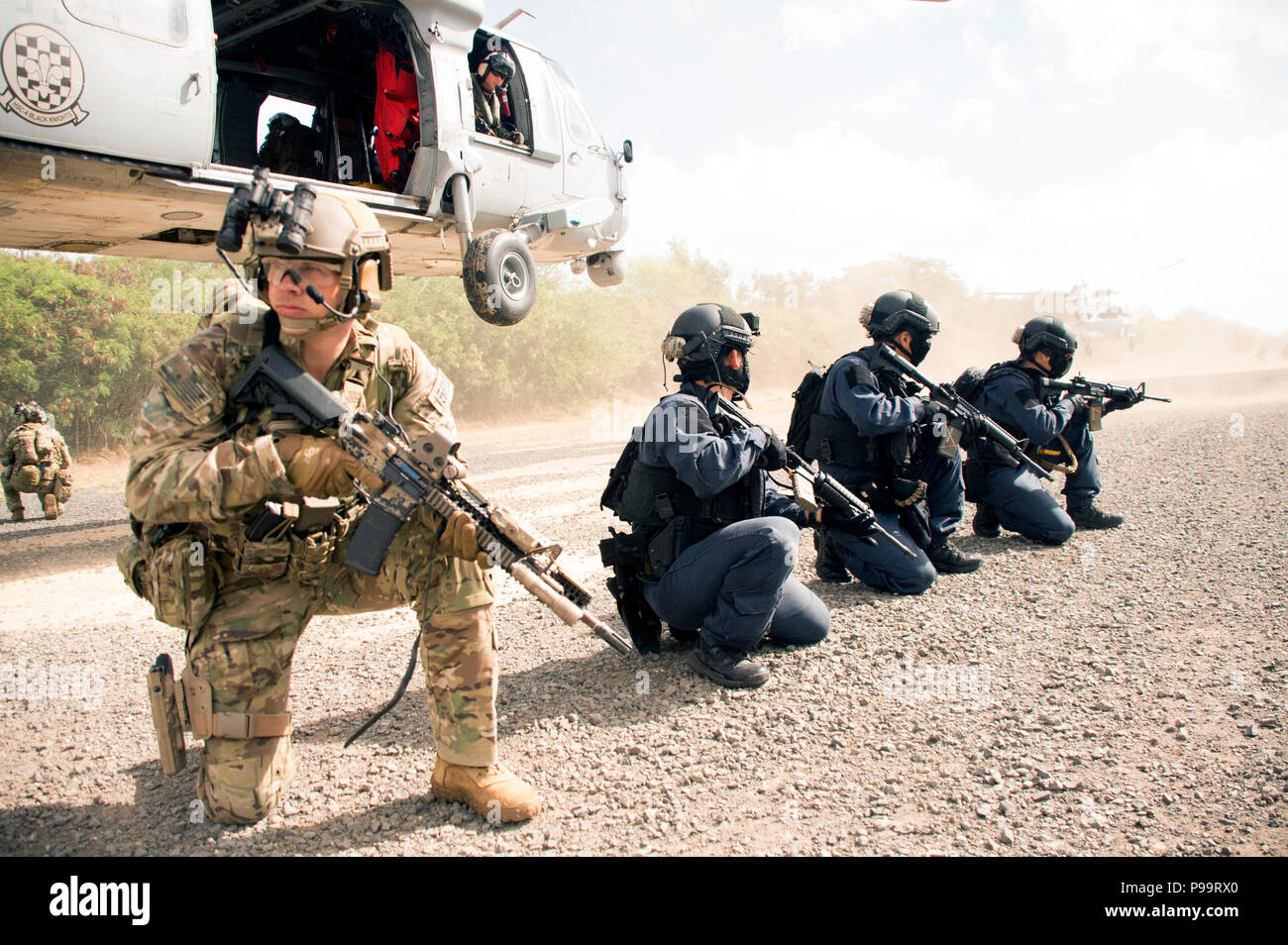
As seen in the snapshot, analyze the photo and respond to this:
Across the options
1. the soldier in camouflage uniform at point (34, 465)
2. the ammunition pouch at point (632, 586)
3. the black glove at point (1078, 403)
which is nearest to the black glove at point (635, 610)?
the ammunition pouch at point (632, 586)

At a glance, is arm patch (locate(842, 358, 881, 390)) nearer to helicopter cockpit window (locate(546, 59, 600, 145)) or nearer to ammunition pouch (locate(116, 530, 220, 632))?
ammunition pouch (locate(116, 530, 220, 632))

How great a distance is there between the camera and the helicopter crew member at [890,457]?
534cm

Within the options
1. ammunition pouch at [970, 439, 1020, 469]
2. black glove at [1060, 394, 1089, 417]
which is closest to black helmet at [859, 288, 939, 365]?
ammunition pouch at [970, 439, 1020, 469]

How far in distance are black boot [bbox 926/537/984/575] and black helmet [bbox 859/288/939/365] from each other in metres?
1.26

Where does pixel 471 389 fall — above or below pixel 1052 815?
above

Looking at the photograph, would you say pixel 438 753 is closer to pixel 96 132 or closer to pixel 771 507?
pixel 771 507

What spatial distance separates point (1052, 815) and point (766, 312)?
3664 cm

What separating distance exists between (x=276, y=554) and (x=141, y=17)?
4233 millimetres

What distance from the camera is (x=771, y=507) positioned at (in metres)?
4.95

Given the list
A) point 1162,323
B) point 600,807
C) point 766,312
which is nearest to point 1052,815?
point 600,807

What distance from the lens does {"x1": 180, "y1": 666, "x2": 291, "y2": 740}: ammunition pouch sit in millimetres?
2846

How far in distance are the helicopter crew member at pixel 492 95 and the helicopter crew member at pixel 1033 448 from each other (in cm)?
502

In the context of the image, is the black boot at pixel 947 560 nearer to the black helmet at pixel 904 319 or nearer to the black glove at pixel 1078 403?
the black helmet at pixel 904 319

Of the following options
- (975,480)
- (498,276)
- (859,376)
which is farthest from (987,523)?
(498,276)
